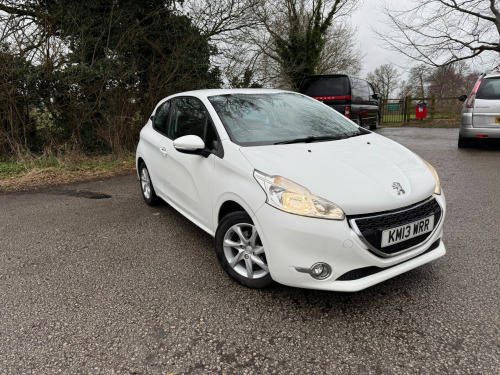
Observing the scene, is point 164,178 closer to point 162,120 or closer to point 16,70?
point 162,120

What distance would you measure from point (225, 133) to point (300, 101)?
1.27 m

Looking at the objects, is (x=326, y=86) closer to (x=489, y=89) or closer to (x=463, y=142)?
(x=463, y=142)

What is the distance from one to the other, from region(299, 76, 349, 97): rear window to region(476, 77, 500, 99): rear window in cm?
361

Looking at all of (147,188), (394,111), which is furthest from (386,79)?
(147,188)

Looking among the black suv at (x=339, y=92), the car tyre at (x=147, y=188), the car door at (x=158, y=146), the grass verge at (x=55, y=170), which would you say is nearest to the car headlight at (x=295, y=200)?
the car door at (x=158, y=146)

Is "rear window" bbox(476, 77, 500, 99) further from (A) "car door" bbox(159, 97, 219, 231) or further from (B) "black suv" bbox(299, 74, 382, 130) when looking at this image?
(A) "car door" bbox(159, 97, 219, 231)

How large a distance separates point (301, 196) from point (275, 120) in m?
1.33

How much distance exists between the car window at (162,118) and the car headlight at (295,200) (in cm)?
219

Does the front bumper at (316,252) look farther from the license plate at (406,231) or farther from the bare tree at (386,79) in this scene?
the bare tree at (386,79)

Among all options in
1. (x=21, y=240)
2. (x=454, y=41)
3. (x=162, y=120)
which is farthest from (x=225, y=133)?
(x=454, y=41)

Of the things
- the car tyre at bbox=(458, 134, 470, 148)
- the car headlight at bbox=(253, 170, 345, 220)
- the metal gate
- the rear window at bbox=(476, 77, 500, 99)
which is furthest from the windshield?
the metal gate

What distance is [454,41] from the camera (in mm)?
18500

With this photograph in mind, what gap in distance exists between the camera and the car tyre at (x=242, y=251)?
2613 millimetres

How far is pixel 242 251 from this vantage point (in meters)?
2.72
